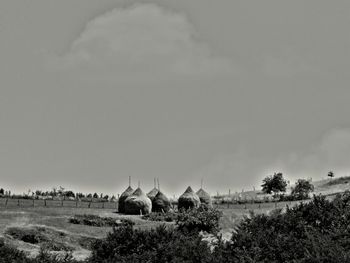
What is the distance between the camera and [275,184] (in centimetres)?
10388

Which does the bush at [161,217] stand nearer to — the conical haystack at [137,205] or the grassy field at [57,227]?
the grassy field at [57,227]

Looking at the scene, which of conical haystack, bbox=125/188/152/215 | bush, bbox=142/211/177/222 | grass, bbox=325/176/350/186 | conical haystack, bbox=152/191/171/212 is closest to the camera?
bush, bbox=142/211/177/222

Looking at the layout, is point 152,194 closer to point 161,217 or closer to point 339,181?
point 161,217

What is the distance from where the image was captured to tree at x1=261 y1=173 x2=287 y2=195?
103562 millimetres

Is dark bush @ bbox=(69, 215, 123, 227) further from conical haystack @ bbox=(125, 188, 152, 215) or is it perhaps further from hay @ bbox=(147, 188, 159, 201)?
hay @ bbox=(147, 188, 159, 201)

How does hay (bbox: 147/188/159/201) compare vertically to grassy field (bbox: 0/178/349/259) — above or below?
above

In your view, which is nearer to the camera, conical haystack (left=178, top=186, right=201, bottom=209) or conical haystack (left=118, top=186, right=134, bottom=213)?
conical haystack (left=118, top=186, right=134, bottom=213)

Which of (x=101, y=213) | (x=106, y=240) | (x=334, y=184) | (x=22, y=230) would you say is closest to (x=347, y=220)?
(x=106, y=240)

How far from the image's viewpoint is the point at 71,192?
282 ft

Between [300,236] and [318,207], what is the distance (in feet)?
6.75

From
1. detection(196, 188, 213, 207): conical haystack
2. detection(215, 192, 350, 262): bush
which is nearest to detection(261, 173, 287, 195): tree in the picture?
detection(196, 188, 213, 207): conical haystack

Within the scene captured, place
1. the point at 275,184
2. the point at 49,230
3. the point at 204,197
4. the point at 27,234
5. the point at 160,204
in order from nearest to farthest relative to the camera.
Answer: the point at 27,234 → the point at 49,230 → the point at 160,204 → the point at 204,197 → the point at 275,184

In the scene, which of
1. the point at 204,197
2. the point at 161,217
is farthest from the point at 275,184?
the point at 161,217

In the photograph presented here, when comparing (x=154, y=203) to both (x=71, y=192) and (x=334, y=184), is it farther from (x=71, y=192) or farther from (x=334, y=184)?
(x=334, y=184)
